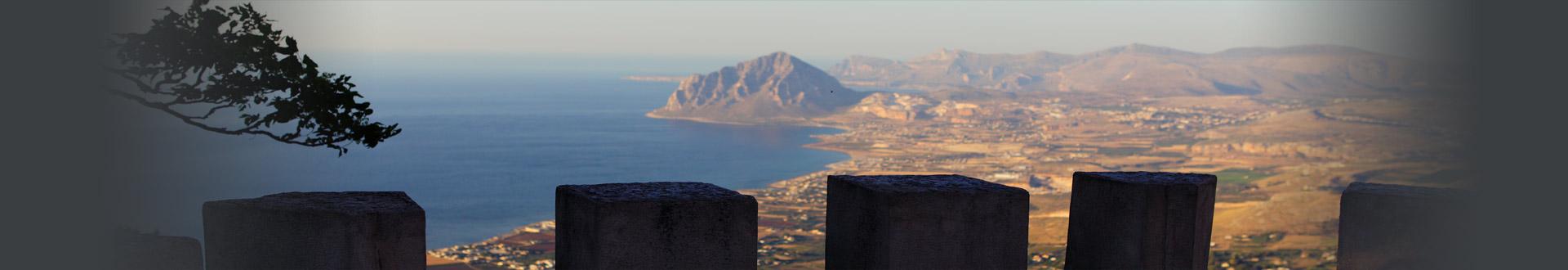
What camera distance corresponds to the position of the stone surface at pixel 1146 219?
10.5ft

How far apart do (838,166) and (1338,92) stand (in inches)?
2676

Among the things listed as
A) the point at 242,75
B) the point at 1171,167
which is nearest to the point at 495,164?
the point at 1171,167

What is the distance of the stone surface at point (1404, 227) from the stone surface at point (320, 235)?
9.21 feet

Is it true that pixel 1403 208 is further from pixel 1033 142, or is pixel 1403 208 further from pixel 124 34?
pixel 1033 142

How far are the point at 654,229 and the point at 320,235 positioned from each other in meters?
0.70

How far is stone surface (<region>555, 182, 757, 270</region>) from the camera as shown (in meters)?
2.52

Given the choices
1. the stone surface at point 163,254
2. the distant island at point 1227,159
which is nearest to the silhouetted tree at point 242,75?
the stone surface at point 163,254

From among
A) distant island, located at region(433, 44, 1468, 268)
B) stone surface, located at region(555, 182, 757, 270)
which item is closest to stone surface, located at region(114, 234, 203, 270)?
stone surface, located at region(555, 182, 757, 270)

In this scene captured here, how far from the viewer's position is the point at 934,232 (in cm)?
277

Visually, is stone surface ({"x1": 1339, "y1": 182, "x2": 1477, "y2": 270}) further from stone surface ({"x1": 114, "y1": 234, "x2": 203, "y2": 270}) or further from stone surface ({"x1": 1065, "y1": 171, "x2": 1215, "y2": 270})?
stone surface ({"x1": 114, "y1": 234, "x2": 203, "y2": 270})

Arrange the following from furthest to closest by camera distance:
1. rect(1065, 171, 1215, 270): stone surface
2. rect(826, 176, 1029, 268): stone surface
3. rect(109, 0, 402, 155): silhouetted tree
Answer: rect(109, 0, 402, 155): silhouetted tree, rect(1065, 171, 1215, 270): stone surface, rect(826, 176, 1029, 268): stone surface

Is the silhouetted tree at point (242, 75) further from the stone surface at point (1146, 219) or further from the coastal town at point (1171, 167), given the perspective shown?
the coastal town at point (1171, 167)

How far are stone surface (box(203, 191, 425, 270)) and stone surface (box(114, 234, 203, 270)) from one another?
51 cm

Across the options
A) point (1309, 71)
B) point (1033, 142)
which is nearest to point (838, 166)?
point (1033, 142)
